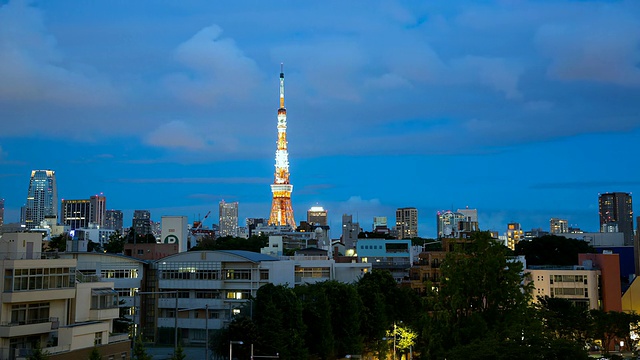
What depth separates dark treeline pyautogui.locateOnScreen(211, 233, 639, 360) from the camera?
37500 mm

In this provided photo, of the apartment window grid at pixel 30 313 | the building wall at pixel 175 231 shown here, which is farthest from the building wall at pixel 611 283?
the apartment window grid at pixel 30 313

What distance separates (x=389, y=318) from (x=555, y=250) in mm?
61710

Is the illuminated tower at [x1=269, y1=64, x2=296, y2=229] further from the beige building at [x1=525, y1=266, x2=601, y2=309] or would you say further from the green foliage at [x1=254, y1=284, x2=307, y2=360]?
the green foliage at [x1=254, y1=284, x2=307, y2=360]

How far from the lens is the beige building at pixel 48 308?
96.1 ft

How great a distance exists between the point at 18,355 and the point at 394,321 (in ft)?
93.4

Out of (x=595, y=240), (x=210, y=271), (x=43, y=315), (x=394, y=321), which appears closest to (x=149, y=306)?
(x=210, y=271)

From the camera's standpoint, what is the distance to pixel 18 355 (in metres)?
28.7

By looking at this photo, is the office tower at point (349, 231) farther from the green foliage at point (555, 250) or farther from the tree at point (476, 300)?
the tree at point (476, 300)

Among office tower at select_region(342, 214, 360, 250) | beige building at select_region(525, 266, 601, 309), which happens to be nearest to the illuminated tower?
office tower at select_region(342, 214, 360, 250)

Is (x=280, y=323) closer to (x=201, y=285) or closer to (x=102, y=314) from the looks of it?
(x=102, y=314)

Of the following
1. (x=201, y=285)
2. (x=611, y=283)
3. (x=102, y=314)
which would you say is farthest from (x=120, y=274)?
(x=611, y=283)

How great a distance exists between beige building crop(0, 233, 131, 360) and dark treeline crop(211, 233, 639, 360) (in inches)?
309

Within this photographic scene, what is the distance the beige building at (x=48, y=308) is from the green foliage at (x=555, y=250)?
8090cm

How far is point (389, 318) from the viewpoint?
163ft
